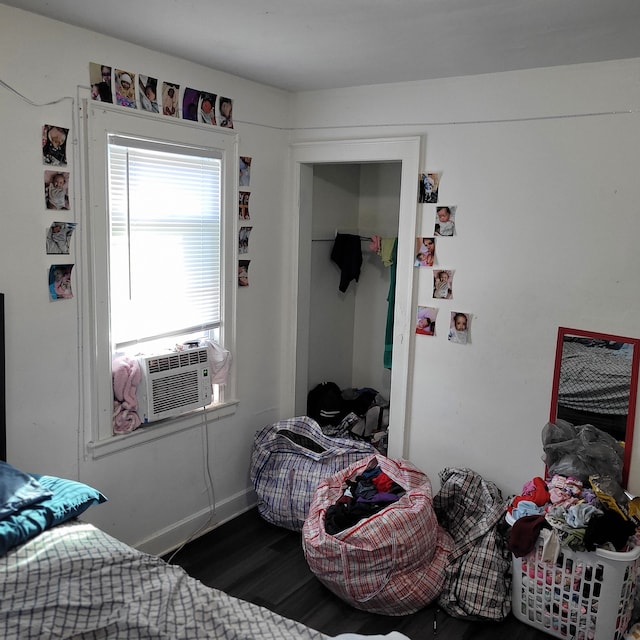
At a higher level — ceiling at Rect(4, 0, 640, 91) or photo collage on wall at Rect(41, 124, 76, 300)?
ceiling at Rect(4, 0, 640, 91)

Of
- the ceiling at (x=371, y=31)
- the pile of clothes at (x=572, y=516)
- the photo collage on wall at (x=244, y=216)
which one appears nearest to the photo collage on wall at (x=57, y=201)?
the ceiling at (x=371, y=31)

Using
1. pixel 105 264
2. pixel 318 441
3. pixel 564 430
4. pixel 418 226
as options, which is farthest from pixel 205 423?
pixel 564 430

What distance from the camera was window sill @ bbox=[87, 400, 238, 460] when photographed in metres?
3.00

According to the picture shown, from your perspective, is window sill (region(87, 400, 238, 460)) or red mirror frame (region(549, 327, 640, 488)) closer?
red mirror frame (region(549, 327, 640, 488))

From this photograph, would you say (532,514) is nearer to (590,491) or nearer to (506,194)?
(590,491)

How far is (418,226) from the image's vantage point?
3.44 meters

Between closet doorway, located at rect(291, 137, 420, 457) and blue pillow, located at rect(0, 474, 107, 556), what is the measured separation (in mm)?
1785

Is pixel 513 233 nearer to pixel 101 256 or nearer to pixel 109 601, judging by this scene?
pixel 101 256

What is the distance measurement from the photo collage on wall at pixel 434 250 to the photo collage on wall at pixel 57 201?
69.3 inches

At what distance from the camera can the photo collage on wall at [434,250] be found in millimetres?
3350

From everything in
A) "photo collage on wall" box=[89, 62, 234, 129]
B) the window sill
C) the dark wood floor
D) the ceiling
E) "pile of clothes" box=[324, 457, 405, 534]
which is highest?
the ceiling

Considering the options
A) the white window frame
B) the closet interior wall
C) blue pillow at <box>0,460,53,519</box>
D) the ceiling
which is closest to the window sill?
the white window frame

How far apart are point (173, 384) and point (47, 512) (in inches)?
41.8

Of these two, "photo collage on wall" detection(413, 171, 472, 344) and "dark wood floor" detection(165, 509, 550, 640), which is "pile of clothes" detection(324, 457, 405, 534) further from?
"photo collage on wall" detection(413, 171, 472, 344)
